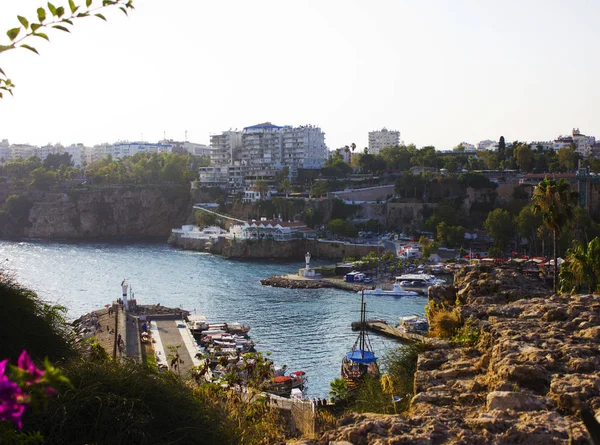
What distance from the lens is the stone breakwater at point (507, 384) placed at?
4074 mm

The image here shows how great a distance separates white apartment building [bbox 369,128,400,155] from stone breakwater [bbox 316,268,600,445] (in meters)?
110

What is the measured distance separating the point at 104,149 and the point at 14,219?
5865 cm

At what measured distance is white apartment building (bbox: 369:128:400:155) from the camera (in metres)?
116

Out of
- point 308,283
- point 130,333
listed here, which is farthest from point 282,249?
point 130,333

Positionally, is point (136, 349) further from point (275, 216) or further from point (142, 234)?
point (142, 234)

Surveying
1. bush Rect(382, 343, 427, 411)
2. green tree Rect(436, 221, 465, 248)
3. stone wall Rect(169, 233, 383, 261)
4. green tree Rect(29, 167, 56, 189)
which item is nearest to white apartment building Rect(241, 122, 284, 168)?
green tree Rect(29, 167, 56, 189)

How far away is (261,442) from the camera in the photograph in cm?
640

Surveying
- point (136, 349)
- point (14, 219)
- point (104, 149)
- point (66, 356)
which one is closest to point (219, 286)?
point (136, 349)

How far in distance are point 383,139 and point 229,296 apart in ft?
277

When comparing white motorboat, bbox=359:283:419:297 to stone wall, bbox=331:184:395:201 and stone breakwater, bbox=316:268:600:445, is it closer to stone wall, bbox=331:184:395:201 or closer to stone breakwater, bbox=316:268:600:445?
stone wall, bbox=331:184:395:201

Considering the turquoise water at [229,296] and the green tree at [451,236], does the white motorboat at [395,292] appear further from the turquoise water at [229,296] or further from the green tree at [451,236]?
the green tree at [451,236]

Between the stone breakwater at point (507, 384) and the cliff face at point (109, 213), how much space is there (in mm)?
66569

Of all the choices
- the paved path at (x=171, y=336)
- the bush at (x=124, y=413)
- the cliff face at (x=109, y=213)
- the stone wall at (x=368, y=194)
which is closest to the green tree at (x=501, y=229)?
the stone wall at (x=368, y=194)

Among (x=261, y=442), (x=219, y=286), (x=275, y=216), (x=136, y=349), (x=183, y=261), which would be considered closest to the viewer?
(x=261, y=442)
